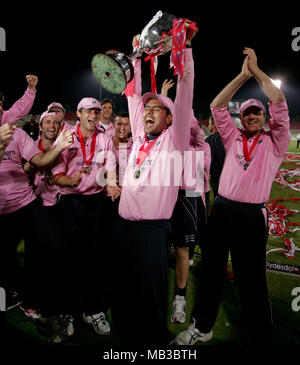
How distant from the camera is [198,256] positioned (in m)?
4.08

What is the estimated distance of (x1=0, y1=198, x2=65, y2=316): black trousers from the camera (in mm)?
2295

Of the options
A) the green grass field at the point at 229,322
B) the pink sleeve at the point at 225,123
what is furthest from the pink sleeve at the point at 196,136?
the green grass field at the point at 229,322

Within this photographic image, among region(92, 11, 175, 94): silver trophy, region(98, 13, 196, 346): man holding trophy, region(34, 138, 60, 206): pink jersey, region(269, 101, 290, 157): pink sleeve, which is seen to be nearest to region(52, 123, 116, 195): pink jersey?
region(34, 138, 60, 206): pink jersey

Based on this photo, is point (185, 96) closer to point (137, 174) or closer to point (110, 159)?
point (137, 174)

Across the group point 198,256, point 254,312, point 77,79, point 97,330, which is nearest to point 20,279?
point 97,330

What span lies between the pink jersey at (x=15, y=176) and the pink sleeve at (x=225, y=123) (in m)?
1.94

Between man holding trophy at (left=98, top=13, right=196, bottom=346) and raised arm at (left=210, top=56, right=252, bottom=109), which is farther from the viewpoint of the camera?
raised arm at (left=210, top=56, right=252, bottom=109)

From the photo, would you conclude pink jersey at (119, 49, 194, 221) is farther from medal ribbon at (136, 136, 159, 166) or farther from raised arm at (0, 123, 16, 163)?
raised arm at (0, 123, 16, 163)

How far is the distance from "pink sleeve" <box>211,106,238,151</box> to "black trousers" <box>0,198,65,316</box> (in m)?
2.04

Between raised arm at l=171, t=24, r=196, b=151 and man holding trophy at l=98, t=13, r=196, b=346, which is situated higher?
raised arm at l=171, t=24, r=196, b=151

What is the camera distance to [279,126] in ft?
6.57

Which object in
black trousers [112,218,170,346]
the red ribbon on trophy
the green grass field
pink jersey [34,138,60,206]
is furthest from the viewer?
pink jersey [34,138,60,206]

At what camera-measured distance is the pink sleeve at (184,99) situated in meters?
1.47

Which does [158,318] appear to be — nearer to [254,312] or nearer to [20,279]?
[254,312]
